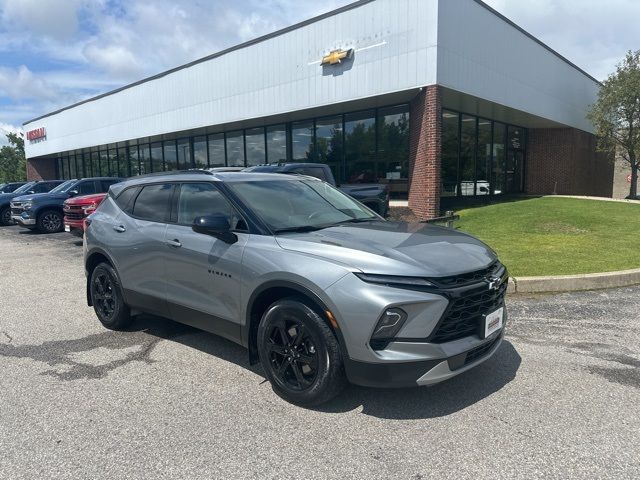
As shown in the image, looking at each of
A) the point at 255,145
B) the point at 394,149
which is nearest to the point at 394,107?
the point at 394,149

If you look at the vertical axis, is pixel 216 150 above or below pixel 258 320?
above

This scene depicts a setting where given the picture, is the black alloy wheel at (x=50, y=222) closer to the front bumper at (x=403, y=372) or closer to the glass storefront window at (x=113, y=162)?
the front bumper at (x=403, y=372)

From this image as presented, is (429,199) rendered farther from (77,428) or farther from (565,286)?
(77,428)

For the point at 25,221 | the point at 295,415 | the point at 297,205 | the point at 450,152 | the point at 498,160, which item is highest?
the point at 450,152

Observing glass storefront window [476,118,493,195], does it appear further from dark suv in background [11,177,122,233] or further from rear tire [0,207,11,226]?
rear tire [0,207,11,226]

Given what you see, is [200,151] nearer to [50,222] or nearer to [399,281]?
[50,222]

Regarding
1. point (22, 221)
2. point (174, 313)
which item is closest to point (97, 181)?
point (22, 221)

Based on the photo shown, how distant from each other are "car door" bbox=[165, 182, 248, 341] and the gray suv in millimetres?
13

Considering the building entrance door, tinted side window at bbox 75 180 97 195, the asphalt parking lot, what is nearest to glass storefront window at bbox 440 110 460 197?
the building entrance door

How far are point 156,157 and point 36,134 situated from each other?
16705 millimetres

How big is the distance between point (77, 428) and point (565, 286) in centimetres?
601

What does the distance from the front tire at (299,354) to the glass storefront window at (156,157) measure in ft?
85.9

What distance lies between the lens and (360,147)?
17797 millimetres

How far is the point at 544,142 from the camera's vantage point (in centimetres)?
2358
